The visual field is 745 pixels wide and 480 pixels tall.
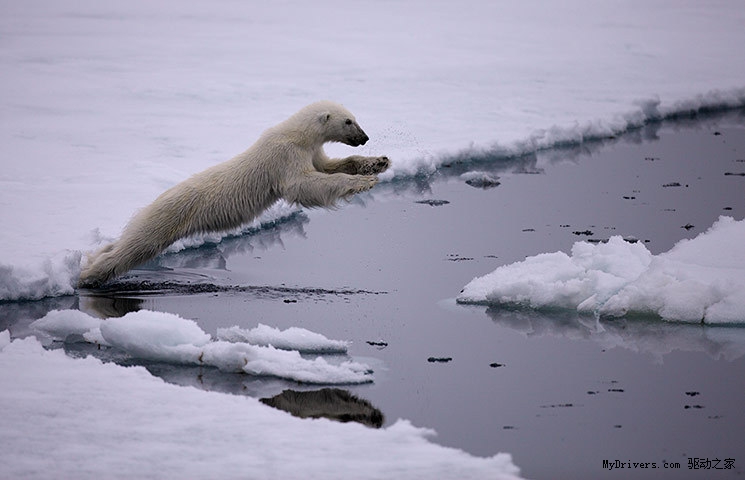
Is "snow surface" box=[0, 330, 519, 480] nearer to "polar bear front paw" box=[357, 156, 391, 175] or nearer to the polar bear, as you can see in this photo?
the polar bear

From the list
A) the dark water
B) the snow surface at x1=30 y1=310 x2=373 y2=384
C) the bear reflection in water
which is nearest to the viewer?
the dark water

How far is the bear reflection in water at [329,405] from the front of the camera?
446cm

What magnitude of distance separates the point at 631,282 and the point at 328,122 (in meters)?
2.23

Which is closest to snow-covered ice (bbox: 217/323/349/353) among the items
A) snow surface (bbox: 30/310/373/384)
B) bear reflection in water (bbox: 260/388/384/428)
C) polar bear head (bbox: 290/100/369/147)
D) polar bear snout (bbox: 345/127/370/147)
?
snow surface (bbox: 30/310/373/384)

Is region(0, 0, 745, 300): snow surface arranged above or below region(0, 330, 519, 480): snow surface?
above

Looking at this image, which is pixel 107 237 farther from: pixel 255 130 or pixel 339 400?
pixel 255 130

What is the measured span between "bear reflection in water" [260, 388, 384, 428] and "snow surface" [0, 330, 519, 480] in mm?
71

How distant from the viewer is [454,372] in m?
4.97

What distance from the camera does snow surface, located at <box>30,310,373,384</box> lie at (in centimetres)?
494

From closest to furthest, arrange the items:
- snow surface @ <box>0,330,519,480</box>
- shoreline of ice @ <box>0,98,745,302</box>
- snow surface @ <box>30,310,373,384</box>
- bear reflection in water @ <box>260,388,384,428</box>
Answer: snow surface @ <box>0,330,519,480</box>
bear reflection in water @ <box>260,388,384,428</box>
snow surface @ <box>30,310,373,384</box>
shoreline of ice @ <box>0,98,745,302</box>

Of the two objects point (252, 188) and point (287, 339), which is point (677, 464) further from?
point (252, 188)

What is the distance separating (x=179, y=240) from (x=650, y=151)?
5.03 meters

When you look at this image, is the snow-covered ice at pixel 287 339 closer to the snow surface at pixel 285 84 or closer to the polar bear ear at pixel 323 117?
the snow surface at pixel 285 84

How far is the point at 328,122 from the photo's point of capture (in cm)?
695
